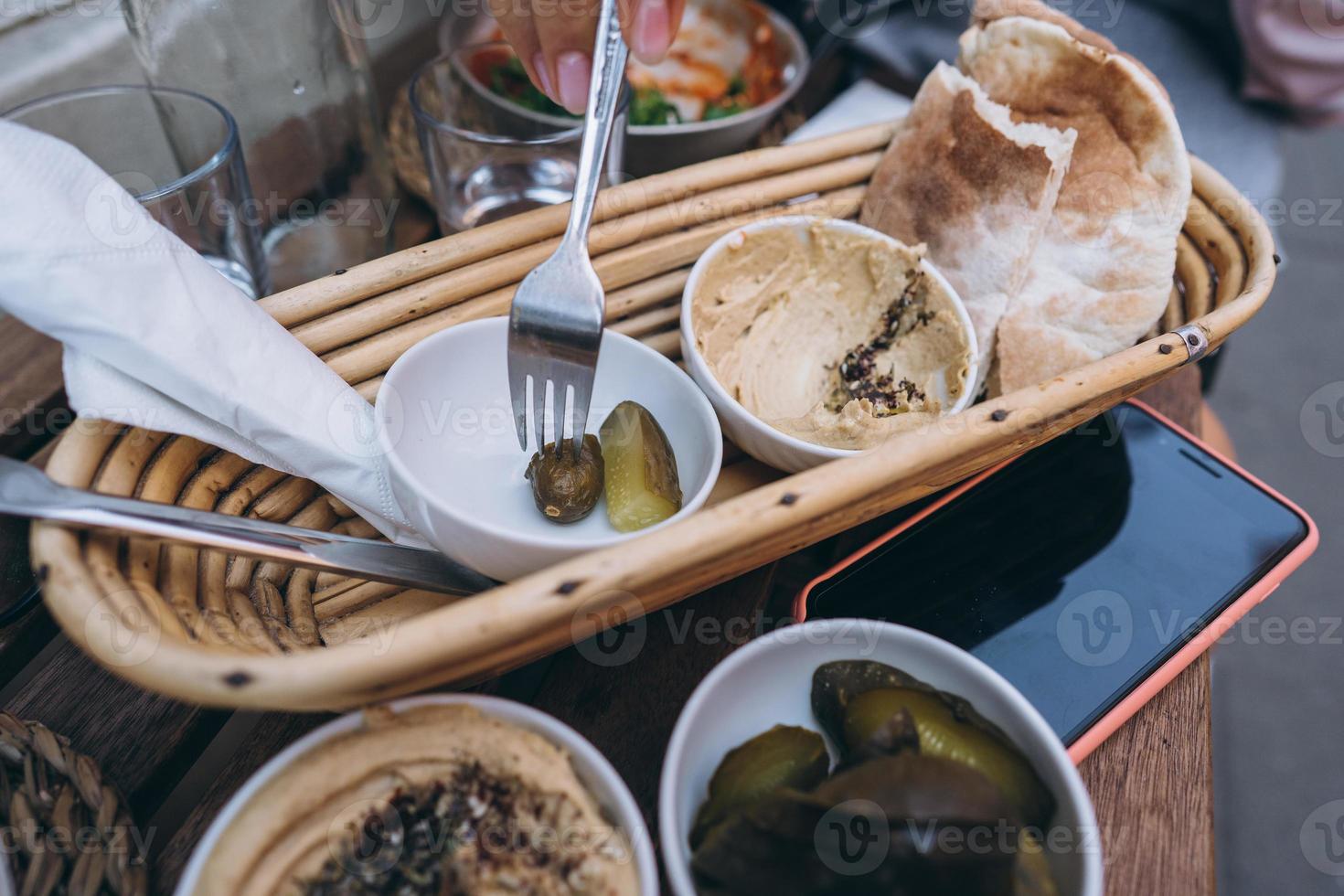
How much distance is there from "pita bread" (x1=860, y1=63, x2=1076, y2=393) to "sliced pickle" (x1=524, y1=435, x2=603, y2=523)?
461mm

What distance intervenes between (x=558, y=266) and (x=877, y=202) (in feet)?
1.54

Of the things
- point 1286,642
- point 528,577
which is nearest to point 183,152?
point 528,577

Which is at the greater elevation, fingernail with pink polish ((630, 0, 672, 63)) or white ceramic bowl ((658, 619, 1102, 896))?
fingernail with pink polish ((630, 0, 672, 63))

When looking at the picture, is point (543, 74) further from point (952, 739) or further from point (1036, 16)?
point (952, 739)

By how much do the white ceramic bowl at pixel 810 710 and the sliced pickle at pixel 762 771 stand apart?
20 millimetres

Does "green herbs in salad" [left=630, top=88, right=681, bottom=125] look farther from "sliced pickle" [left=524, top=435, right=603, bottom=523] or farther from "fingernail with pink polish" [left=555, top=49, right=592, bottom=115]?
"sliced pickle" [left=524, top=435, right=603, bottom=523]

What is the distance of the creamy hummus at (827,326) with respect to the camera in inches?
39.0

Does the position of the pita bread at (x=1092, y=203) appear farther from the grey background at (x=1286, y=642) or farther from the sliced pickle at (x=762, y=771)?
the grey background at (x=1286, y=642)

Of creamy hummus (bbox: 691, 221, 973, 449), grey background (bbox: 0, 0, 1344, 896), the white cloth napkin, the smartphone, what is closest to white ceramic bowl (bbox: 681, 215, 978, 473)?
creamy hummus (bbox: 691, 221, 973, 449)

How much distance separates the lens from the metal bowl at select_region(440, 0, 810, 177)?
1.37 meters

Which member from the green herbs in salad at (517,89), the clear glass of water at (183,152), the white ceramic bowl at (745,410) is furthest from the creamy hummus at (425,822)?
the green herbs in salad at (517,89)

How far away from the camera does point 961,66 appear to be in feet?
3.70

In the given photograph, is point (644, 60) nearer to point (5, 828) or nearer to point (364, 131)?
point (364, 131)

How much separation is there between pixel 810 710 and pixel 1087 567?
1.31ft
